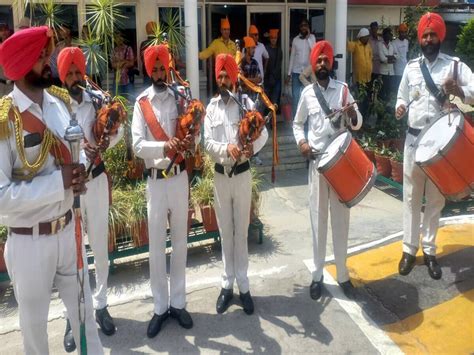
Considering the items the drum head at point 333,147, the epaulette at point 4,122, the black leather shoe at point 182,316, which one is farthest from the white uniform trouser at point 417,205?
the epaulette at point 4,122

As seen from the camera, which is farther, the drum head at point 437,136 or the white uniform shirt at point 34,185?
the drum head at point 437,136

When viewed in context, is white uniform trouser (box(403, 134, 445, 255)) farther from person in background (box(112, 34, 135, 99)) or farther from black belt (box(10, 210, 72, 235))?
person in background (box(112, 34, 135, 99))

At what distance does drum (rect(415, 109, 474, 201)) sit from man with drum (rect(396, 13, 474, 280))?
339 millimetres

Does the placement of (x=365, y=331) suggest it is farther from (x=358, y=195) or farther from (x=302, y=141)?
(x=302, y=141)

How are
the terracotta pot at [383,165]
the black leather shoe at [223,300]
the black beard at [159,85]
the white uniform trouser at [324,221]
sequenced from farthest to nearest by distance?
the terracotta pot at [383,165], the white uniform trouser at [324,221], the black leather shoe at [223,300], the black beard at [159,85]

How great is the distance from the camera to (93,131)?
12.6 ft

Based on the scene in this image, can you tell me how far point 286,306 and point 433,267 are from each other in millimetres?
1498

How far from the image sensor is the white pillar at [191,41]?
838 centimetres

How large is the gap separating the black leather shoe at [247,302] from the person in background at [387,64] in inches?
296

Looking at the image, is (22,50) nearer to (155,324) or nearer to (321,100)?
(155,324)

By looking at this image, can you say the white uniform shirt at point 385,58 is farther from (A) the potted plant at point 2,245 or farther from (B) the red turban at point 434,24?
(A) the potted plant at point 2,245

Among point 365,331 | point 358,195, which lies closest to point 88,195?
point 358,195

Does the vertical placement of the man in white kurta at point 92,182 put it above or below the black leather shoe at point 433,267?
above

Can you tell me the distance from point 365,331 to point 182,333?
1.46 metres
